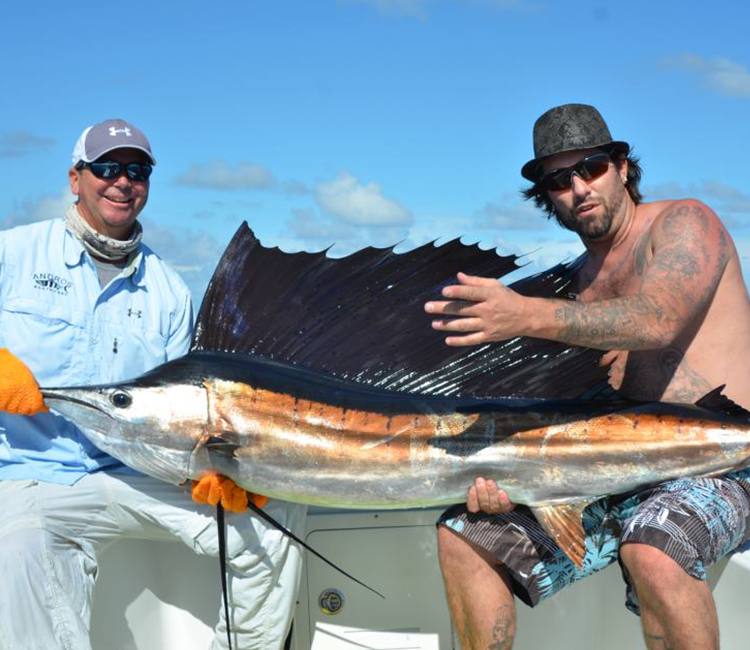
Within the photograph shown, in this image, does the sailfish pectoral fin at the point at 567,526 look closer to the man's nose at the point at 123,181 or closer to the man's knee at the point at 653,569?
A: the man's knee at the point at 653,569

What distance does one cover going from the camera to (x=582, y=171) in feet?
9.49

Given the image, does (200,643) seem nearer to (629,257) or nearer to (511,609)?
(511,609)

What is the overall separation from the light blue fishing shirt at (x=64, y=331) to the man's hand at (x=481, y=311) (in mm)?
1334

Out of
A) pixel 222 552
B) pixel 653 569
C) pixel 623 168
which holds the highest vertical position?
pixel 623 168

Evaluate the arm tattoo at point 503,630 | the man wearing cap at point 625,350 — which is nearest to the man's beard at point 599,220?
the man wearing cap at point 625,350

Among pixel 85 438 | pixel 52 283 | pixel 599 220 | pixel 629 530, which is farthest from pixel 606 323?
pixel 52 283

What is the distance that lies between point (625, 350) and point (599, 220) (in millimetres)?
521

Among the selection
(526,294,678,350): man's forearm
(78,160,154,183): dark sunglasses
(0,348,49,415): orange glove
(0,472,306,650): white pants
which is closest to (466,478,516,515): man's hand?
(526,294,678,350): man's forearm

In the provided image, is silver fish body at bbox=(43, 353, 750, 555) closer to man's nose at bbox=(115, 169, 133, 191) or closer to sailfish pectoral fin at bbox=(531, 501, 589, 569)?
sailfish pectoral fin at bbox=(531, 501, 589, 569)

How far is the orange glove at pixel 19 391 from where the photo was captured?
102 inches

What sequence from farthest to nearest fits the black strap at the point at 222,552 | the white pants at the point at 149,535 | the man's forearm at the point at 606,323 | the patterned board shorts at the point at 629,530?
1. the white pants at the point at 149,535
2. the black strap at the point at 222,552
3. the patterned board shorts at the point at 629,530
4. the man's forearm at the point at 606,323

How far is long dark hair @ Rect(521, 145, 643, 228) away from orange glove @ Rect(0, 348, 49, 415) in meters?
1.79

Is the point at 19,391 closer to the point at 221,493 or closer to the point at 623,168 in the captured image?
the point at 221,493

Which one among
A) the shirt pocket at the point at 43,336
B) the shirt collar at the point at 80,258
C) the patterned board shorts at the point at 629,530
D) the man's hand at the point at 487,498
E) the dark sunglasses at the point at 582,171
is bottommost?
the patterned board shorts at the point at 629,530
